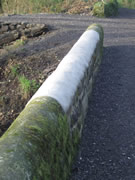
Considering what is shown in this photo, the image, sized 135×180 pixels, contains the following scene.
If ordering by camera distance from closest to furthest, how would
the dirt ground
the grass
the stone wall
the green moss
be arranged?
the green moss → the dirt ground → the stone wall → the grass

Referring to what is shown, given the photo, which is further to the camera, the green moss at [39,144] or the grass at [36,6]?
the grass at [36,6]

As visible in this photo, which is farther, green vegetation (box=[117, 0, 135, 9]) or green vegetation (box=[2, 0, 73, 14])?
green vegetation (box=[117, 0, 135, 9])

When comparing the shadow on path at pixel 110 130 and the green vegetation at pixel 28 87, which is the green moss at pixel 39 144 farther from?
the green vegetation at pixel 28 87

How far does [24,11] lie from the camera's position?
12.1 m

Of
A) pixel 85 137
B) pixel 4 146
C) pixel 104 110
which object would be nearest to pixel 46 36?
pixel 104 110

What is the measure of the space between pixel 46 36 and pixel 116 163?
5.03 meters

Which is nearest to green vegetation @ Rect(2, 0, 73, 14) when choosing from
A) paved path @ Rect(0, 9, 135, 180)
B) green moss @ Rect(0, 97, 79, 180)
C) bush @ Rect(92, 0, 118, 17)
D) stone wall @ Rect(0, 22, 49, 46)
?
bush @ Rect(92, 0, 118, 17)

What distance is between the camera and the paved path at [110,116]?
3.05 meters

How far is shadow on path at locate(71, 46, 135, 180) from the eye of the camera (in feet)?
9.89

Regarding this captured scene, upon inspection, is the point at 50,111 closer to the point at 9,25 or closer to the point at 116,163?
the point at 116,163

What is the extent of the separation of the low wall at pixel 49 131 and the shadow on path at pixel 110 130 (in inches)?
7.5

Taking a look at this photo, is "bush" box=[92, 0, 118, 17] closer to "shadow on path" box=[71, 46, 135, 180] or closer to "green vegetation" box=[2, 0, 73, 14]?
"green vegetation" box=[2, 0, 73, 14]

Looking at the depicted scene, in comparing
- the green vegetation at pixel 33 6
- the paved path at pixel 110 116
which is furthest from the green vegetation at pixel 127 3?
the paved path at pixel 110 116

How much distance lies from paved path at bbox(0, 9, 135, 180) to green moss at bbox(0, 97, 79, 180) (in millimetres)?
344
